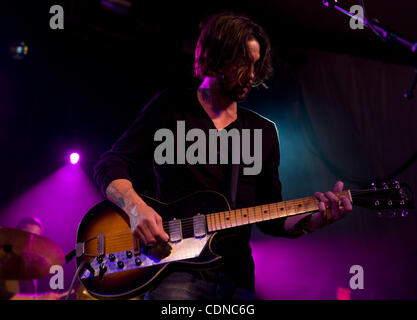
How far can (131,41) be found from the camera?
5.75 m

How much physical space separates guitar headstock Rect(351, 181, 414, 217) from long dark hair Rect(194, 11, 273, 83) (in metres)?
1.09

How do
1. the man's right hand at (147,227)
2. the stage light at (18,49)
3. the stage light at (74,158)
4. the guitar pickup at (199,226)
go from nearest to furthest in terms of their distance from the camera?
the man's right hand at (147,227) → the guitar pickup at (199,226) → the stage light at (18,49) → the stage light at (74,158)

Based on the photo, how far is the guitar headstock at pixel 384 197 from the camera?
224 centimetres

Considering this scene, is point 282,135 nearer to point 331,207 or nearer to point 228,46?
point 228,46

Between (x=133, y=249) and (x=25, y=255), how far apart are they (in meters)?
1.74

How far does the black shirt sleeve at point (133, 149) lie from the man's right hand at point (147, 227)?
1.16 ft

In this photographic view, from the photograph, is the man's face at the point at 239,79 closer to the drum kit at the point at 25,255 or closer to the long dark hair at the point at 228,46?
the long dark hair at the point at 228,46

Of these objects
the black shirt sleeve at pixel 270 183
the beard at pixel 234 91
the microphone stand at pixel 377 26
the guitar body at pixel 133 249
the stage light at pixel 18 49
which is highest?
the stage light at pixel 18 49

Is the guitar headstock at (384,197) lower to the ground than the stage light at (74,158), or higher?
lower

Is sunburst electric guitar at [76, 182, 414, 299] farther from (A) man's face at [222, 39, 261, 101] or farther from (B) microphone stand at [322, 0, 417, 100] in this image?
(B) microphone stand at [322, 0, 417, 100]

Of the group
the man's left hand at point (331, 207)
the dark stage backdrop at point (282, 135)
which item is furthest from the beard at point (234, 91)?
the dark stage backdrop at point (282, 135)

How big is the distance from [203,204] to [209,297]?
521mm

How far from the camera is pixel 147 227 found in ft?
6.80
